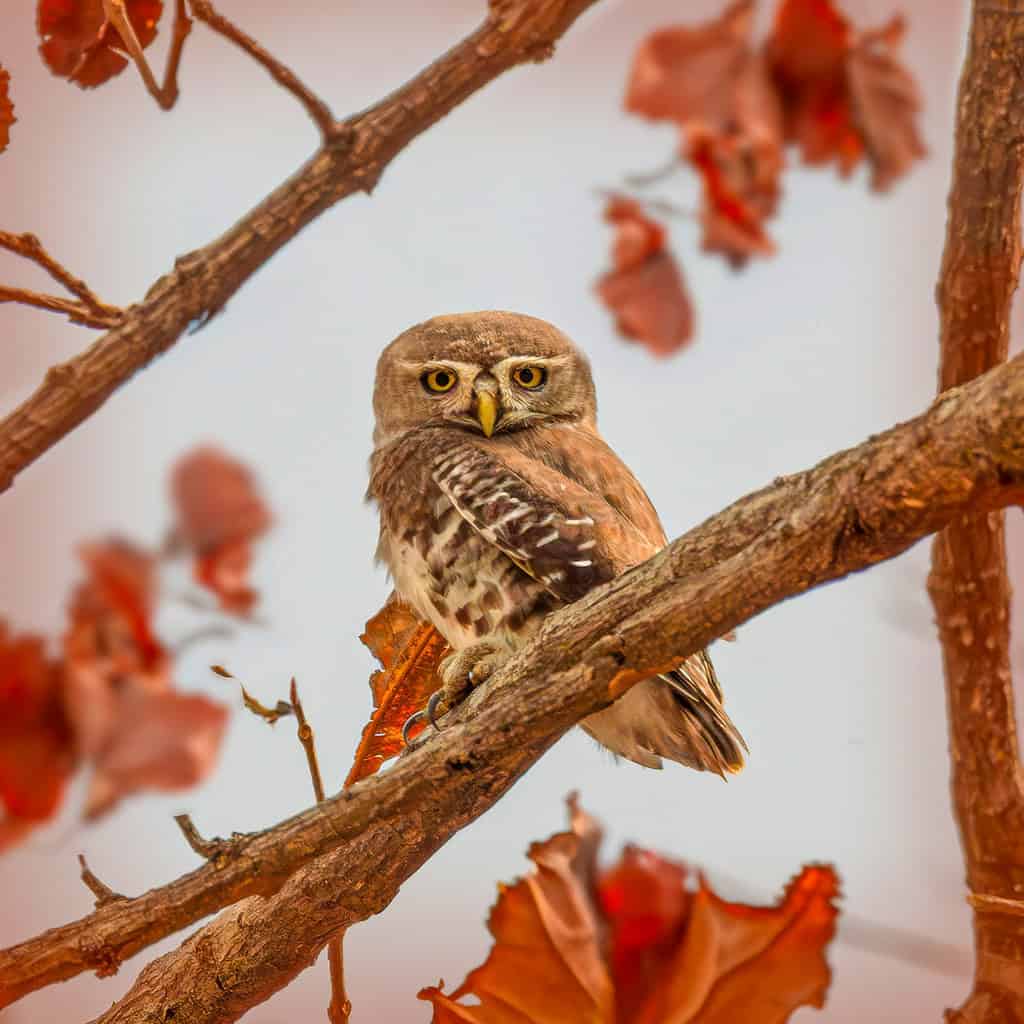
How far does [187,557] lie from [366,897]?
608 mm

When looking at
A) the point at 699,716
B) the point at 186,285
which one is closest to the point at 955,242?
the point at 699,716

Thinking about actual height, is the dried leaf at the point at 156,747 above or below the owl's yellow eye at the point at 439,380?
below

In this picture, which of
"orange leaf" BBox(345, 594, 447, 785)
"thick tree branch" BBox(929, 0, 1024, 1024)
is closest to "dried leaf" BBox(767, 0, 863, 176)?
"thick tree branch" BBox(929, 0, 1024, 1024)

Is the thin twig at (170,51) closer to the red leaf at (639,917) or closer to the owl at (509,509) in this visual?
the owl at (509,509)

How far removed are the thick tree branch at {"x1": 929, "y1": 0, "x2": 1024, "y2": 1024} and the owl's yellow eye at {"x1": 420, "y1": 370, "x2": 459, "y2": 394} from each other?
110 cm

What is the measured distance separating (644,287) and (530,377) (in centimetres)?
59

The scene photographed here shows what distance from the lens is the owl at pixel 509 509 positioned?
222 cm

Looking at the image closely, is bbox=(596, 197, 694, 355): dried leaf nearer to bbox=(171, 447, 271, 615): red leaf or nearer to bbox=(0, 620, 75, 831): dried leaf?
bbox=(171, 447, 271, 615): red leaf

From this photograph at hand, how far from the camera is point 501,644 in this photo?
2244 millimetres

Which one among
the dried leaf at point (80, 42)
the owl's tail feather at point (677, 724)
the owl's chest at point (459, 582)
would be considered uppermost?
the dried leaf at point (80, 42)

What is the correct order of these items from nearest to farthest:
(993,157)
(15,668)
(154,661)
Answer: (15,668) < (154,661) < (993,157)

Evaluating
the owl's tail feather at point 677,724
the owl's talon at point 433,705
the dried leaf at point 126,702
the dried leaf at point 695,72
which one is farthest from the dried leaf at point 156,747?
the dried leaf at point 695,72

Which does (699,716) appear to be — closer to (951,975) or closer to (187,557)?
(951,975)

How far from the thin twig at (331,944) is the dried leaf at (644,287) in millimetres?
1002
